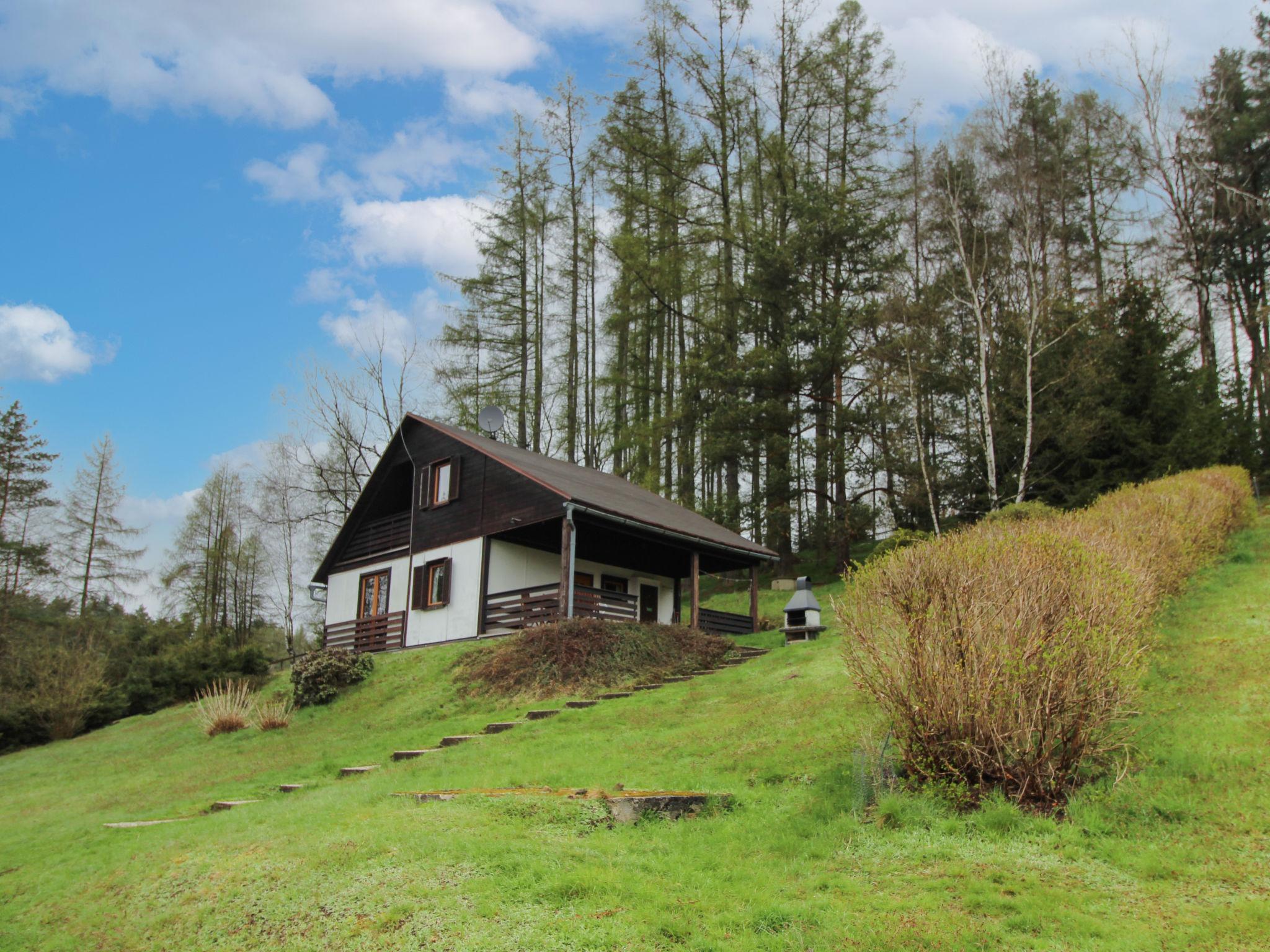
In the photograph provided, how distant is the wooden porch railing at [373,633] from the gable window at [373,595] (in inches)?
10.1

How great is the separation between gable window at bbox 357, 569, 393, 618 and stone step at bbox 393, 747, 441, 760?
1093 centimetres

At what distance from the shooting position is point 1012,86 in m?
25.7

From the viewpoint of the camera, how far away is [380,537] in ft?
75.6

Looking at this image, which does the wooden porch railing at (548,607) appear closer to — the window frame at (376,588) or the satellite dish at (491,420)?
the window frame at (376,588)

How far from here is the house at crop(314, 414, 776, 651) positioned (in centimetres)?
1842

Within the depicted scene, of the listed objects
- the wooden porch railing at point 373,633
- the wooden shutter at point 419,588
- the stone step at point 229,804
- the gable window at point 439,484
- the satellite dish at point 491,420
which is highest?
the satellite dish at point 491,420

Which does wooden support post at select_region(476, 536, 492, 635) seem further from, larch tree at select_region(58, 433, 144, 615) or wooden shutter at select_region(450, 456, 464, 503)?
larch tree at select_region(58, 433, 144, 615)

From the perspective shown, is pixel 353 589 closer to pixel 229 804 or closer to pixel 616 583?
pixel 616 583

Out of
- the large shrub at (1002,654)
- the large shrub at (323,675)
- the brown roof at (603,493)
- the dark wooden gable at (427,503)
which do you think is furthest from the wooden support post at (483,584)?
the large shrub at (1002,654)

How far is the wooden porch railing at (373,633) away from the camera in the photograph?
21312mm

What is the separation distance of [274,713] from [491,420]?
10128 millimetres

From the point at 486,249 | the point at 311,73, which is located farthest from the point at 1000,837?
the point at 486,249

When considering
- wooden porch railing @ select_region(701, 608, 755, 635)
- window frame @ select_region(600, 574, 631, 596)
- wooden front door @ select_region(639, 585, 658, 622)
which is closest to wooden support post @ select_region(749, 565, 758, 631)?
wooden porch railing @ select_region(701, 608, 755, 635)

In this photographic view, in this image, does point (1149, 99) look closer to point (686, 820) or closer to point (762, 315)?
point (762, 315)
